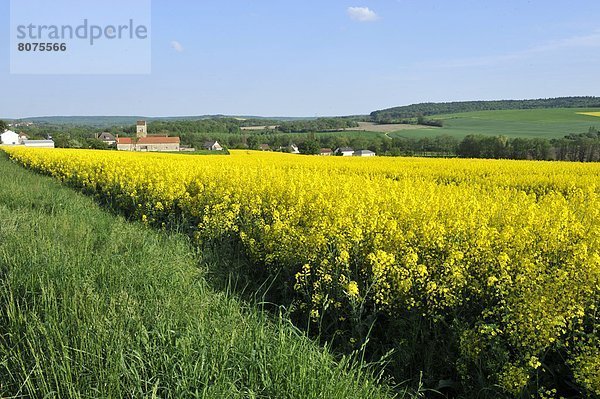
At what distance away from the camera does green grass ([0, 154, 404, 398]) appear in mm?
2465

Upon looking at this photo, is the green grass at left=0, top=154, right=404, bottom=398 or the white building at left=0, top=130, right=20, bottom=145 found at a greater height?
the white building at left=0, top=130, right=20, bottom=145

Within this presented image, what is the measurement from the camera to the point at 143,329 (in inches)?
112

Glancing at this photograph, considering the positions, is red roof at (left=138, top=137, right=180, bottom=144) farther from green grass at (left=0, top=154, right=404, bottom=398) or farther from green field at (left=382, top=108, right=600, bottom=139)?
green grass at (left=0, top=154, right=404, bottom=398)

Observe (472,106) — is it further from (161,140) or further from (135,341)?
(135,341)

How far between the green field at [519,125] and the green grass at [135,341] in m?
71.7

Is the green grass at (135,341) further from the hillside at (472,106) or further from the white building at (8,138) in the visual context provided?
the hillside at (472,106)

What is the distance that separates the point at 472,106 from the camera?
13850 centimetres

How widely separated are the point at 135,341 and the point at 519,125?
94.6 meters

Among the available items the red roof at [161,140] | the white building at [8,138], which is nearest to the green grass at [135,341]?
the red roof at [161,140]

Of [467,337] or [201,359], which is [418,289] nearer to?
[467,337]

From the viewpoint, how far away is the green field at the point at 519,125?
72.8 m

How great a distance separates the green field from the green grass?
235ft

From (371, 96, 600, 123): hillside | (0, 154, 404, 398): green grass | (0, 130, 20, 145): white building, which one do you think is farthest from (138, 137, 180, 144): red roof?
(0, 154, 404, 398): green grass

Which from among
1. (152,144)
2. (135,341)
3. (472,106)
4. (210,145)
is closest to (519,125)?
(472,106)
